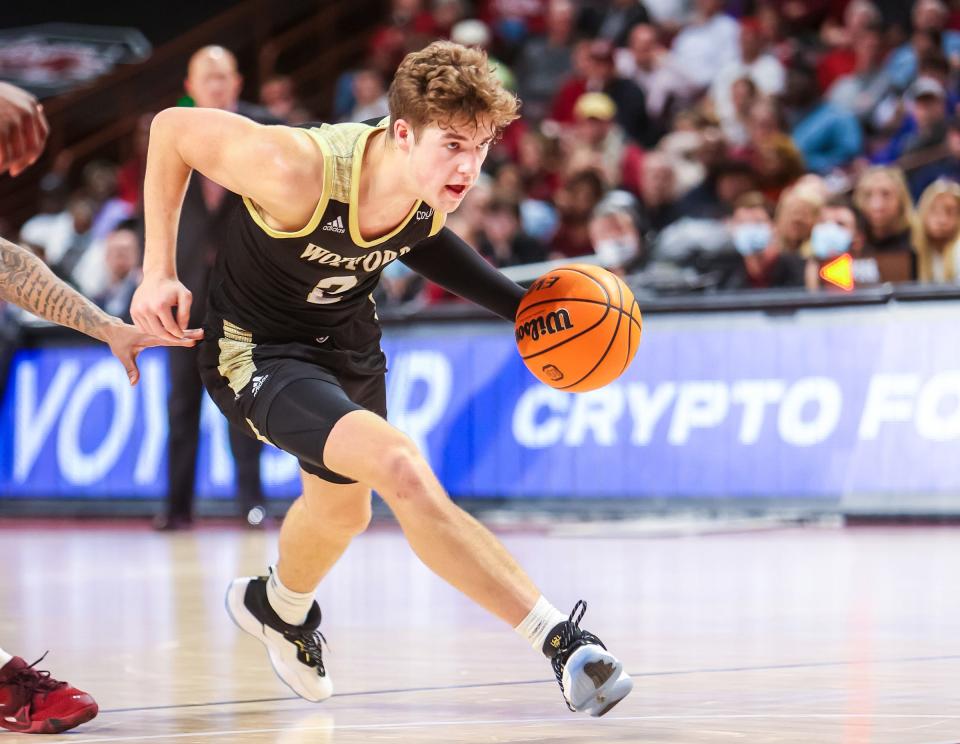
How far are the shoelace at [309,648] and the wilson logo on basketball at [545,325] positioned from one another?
44.0 inches

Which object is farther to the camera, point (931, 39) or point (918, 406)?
point (931, 39)

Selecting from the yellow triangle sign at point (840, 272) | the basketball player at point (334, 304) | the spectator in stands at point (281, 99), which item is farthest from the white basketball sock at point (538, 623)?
the spectator in stands at point (281, 99)

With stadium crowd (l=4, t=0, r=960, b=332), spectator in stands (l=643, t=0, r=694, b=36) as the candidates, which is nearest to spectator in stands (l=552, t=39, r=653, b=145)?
stadium crowd (l=4, t=0, r=960, b=332)

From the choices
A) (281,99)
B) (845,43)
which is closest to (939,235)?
(845,43)

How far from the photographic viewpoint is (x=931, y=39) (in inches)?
538

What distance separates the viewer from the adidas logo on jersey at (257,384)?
488 centimetres

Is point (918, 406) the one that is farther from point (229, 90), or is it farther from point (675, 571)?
A: point (229, 90)

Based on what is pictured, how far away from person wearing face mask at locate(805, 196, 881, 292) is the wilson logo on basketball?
5541 mm

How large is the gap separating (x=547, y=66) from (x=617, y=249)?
5310 mm

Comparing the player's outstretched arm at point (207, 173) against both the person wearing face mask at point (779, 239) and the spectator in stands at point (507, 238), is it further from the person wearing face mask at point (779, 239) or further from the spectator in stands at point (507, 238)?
the spectator in stands at point (507, 238)

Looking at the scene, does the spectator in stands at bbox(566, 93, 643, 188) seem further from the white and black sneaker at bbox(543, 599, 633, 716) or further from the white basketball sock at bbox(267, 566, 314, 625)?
the white and black sneaker at bbox(543, 599, 633, 716)

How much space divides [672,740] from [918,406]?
634cm

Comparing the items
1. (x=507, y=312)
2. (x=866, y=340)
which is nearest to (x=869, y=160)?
(x=866, y=340)

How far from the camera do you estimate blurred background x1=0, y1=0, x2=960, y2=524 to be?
33.7 feet
